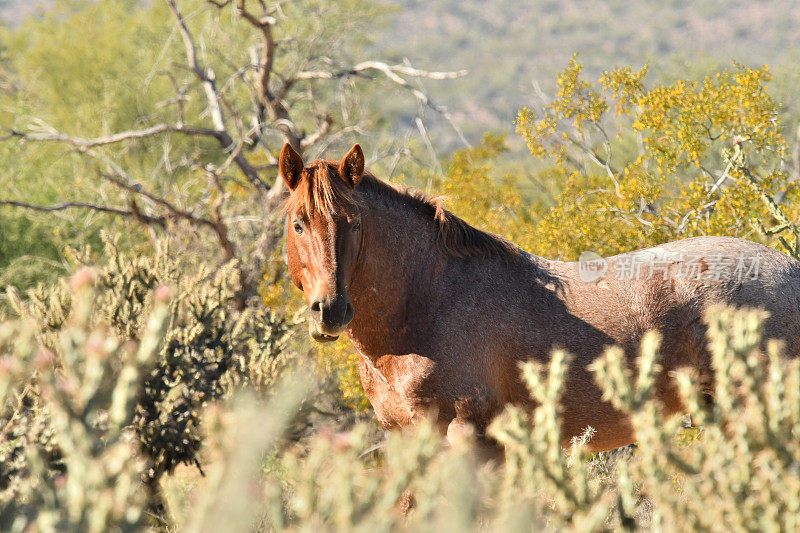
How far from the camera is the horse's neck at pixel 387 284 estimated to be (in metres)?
3.81

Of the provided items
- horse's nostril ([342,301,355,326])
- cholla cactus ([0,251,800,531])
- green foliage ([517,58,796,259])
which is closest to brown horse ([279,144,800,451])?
horse's nostril ([342,301,355,326])

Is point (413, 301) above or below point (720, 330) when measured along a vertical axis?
below

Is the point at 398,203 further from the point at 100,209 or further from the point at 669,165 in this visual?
the point at 100,209

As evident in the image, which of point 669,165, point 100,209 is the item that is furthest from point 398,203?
point 100,209

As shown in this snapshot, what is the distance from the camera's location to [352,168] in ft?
12.4

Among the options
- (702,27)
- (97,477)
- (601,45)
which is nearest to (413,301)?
(97,477)

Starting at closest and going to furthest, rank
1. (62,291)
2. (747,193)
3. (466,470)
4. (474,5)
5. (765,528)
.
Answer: (466,470), (765,528), (62,291), (747,193), (474,5)

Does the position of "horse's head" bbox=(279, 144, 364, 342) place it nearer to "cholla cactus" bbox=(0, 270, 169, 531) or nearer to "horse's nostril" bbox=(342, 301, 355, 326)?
"horse's nostril" bbox=(342, 301, 355, 326)

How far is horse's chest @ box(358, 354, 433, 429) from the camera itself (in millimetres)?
3738

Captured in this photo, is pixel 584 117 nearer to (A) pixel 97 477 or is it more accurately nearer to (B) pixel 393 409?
(B) pixel 393 409

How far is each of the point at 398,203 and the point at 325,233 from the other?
0.61m

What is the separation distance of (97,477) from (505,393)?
2631 mm

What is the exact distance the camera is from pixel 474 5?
95688 millimetres

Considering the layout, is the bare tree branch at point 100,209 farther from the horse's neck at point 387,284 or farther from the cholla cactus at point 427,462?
the cholla cactus at point 427,462
